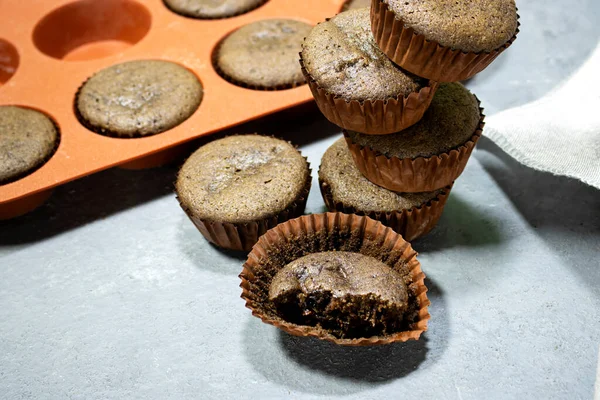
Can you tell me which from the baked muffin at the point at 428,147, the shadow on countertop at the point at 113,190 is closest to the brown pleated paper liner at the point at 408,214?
the baked muffin at the point at 428,147

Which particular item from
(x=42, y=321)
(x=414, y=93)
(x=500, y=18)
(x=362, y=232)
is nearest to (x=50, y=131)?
(x=42, y=321)

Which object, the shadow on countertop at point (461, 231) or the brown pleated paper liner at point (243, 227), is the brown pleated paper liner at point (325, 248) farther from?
the shadow on countertop at point (461, 231)

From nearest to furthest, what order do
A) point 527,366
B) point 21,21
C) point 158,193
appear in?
point 527,366 < point 158,193 < point 21,21

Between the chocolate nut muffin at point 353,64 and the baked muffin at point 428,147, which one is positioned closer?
the chocolate nut muffin at point 353,64

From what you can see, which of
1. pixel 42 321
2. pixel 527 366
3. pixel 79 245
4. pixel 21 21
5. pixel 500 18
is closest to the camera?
pixel 500 18

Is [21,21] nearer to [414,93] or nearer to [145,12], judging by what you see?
[145,12]

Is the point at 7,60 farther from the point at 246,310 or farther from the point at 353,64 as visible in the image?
Result: the point at 353,64

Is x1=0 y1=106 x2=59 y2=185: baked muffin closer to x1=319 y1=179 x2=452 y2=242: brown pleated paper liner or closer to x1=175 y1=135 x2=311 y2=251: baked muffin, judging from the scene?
x1=175 y1=135 x2=311 y2=251: baked muffin
